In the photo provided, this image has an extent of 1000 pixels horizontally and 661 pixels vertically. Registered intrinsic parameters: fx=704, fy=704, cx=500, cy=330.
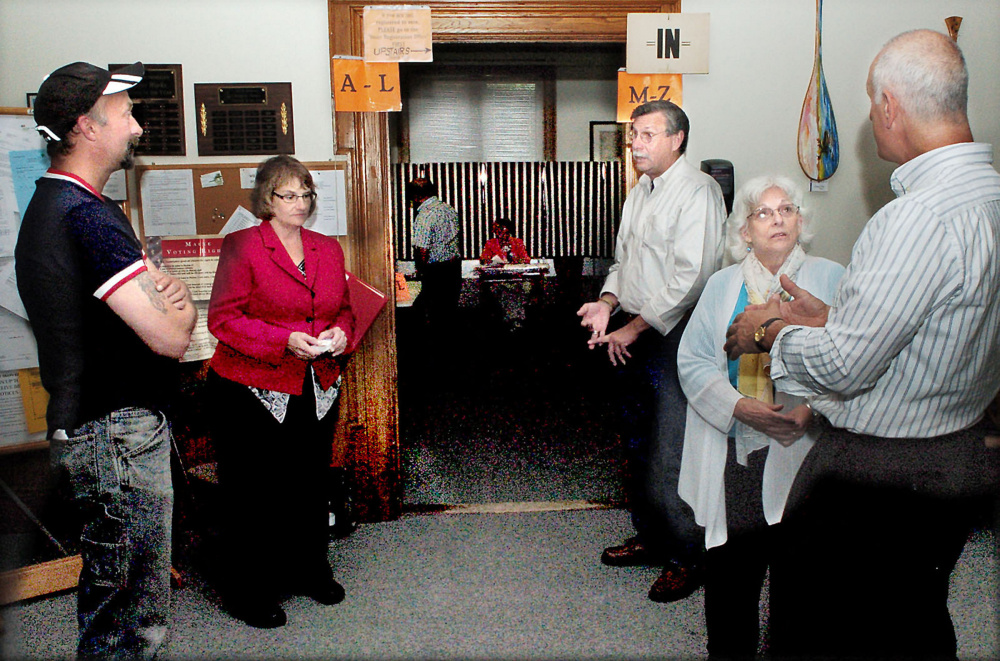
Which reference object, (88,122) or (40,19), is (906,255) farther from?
(40,19)

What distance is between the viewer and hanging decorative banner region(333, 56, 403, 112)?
2670 millimetres

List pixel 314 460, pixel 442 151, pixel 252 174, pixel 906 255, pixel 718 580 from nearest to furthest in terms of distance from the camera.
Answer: pixel 906 255 → pixel 718 580 → pixel 314 460 → pixel 252 174 → pixel 442 151

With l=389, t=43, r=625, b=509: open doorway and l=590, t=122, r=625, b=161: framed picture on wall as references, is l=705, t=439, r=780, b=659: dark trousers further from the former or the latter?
l=590, t=122, r=625, b=161: framed picture on wall

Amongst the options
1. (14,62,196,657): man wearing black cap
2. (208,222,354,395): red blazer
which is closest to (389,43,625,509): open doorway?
(208,222,354,395): red blazer

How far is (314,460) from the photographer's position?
2.29m

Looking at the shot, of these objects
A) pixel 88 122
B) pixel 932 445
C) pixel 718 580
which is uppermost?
pixel 88 122

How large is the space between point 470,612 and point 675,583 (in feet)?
2.19

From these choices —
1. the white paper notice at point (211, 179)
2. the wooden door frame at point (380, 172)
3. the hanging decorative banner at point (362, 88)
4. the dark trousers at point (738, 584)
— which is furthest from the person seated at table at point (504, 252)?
the dark trousers at point (738, 584)

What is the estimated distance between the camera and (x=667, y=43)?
2.69m

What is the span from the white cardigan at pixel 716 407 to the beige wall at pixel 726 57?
3.76 feet

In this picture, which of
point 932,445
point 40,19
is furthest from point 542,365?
point 932,445

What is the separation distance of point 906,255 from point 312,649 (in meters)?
1.83

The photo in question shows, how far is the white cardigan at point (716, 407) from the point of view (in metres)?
1.70

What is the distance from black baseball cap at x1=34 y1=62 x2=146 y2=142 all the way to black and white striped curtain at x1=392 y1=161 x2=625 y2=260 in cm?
489
